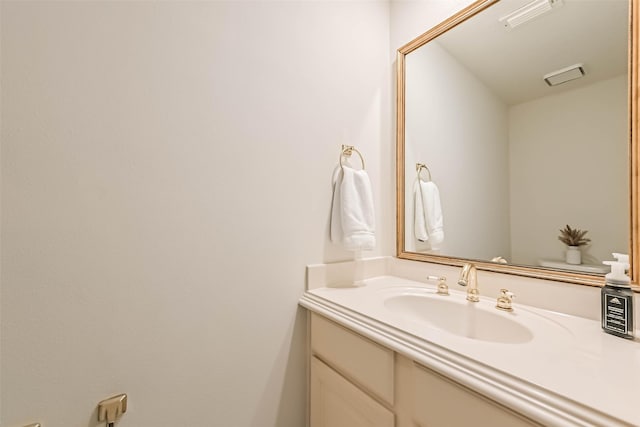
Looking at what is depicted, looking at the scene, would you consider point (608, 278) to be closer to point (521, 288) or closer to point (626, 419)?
point (521, 288)

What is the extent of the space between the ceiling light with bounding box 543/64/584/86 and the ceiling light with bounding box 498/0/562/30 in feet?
0.67

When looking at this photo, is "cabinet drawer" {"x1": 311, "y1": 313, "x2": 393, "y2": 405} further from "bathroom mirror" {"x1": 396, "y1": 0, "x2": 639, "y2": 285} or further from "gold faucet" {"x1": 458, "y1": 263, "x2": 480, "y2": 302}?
"bathroom mirror" {"x1": 396, "y1": 0, "x2": 639, "y2": 285}

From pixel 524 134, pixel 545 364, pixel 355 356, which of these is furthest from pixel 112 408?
pixel 524 134

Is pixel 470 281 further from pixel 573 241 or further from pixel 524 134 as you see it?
pixel 524 134

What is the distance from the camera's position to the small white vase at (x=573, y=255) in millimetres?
794

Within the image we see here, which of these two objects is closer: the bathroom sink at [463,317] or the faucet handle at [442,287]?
the bathroom sink at [463,317]

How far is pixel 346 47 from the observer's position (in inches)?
46.1

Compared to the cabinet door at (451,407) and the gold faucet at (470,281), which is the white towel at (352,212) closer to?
the gold faucet at (470,281)

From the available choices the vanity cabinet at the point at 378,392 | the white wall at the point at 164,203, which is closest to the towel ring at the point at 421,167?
the white wall at the point at 164,203

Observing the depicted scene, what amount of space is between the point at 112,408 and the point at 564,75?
161 cm

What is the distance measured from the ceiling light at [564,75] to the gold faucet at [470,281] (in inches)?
25.9

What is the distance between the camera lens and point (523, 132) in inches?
36.5

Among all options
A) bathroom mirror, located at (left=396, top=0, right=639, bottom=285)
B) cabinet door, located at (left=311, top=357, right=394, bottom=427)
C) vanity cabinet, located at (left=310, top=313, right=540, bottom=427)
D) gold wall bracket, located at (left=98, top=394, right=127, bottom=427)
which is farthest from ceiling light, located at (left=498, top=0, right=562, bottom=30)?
gold wall bracket, located at (left=98, top=394, right=127, bottom=427)

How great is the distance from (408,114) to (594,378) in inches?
43.7
